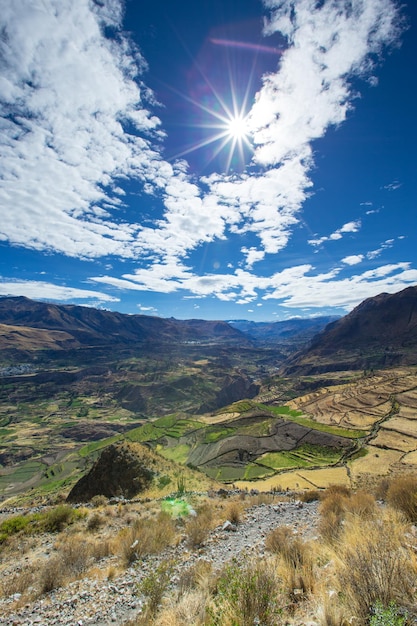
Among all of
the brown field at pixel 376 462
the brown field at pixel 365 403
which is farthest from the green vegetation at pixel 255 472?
the brown field at pixel 365 403

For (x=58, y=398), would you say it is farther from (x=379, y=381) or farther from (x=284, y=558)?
(x=284, y=558)

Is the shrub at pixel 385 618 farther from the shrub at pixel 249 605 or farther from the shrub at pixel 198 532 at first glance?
the shrub at pixel 198 532

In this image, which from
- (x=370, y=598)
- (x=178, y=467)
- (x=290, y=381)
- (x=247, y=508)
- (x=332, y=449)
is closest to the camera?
(x=370, y=598)

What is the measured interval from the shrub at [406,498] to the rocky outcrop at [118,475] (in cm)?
1672

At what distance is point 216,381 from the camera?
16300 centimetres

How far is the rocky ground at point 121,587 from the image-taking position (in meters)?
5.62

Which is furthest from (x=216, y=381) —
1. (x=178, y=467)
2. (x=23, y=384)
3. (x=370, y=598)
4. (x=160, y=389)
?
(x=370, y=598)

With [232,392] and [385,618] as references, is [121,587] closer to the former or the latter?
[385,618]

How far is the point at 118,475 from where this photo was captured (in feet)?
70.9

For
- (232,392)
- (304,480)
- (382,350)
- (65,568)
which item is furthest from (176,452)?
(382,350)

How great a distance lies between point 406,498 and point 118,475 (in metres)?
19.6

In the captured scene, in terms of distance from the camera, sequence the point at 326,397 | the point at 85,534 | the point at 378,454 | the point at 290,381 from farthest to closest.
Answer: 1. the point at 290,381
2. the point at 326,397
3. the point at 378,454
4. the point at 85,534

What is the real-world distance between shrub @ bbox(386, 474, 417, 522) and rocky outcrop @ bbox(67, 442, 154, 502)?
54.9 ft

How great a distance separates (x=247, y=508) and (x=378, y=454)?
3381 cm
